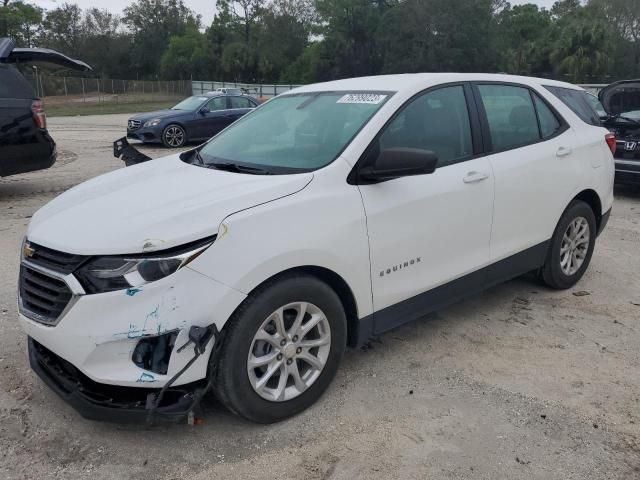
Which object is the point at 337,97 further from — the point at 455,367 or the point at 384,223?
the point at 455,367

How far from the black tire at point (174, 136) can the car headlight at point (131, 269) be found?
1274 centimetres

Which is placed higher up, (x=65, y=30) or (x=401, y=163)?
(x=65, y=30)

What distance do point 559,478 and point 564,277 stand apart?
2477 millimetres

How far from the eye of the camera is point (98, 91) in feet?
155

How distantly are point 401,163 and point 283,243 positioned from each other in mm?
785

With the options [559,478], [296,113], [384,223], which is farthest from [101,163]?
[559,478]

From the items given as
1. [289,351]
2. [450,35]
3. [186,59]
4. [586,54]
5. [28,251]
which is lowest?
[289,351]

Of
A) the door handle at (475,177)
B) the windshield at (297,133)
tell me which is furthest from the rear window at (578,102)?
the windshield at (297,133)

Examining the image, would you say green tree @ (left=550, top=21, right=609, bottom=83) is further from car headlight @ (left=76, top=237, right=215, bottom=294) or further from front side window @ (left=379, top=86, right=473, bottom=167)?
car headlight @ (left=76, top=237, right=215, bottom=294)

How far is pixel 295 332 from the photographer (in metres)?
2.93

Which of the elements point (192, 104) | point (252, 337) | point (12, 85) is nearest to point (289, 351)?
point (252, 337)

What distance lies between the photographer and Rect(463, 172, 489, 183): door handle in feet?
12.0

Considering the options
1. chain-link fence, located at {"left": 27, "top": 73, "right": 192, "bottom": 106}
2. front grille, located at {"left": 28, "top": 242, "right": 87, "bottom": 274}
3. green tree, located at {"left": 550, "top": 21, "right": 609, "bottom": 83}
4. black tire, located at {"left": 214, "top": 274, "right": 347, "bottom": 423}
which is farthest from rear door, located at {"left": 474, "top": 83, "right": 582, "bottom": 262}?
green tree, located at {"left": 550, "top": 21, "right": 609, "bottom": 83}

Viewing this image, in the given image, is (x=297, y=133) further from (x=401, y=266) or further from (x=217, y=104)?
(x=217, y=104)
